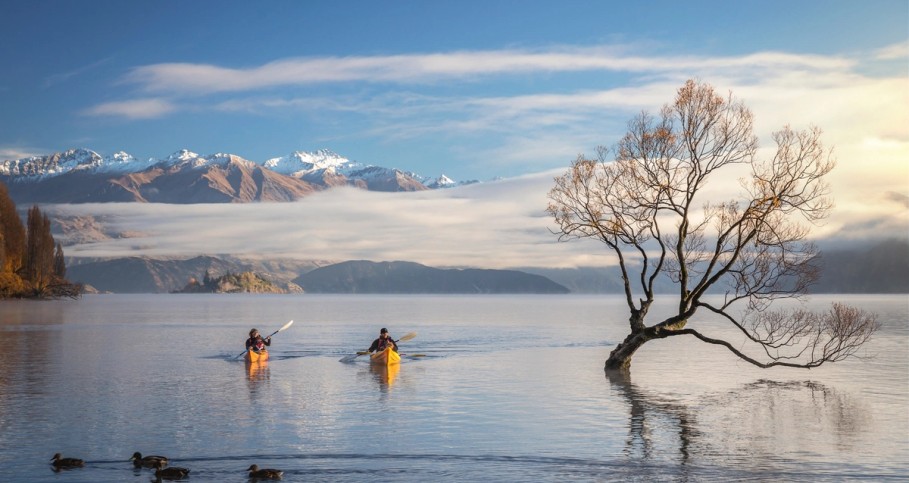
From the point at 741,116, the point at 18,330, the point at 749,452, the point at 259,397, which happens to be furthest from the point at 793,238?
the point at 18,330

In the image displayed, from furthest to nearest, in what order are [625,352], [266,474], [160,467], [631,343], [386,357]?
[386,357]
[625,352]
[631,343]
[160,467]
[266,474]

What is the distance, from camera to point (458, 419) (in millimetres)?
34000

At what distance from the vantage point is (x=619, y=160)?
1841 inches

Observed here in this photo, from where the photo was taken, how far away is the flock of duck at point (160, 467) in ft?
77.5

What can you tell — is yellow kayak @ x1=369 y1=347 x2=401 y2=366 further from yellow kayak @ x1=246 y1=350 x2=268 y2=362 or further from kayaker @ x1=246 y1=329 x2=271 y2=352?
kayaker @ x1=246 y1=329 x2=271 y2=352

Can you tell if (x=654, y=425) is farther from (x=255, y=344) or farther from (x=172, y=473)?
(x=255, y=344)

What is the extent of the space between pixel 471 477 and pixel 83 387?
27.2 m

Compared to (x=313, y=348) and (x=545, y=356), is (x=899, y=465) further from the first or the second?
(x=313, y=348)

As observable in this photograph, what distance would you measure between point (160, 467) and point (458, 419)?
13.0 m

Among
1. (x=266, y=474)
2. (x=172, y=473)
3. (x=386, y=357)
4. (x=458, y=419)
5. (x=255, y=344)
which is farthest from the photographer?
(x=255, y=344)

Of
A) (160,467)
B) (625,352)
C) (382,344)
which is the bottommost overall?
(160,467)

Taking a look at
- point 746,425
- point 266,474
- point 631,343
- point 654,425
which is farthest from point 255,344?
point 266,474

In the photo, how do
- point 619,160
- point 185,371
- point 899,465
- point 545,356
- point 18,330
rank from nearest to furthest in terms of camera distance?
point 899,465, point 619,160, point 185,371, point 545,356, point 18,330

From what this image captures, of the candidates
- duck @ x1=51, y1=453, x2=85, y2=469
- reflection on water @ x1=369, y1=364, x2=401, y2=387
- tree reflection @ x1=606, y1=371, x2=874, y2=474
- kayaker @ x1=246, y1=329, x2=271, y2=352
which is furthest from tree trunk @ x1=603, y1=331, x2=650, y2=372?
duck @ x1=51, y1=453, x2=85, y2=469
